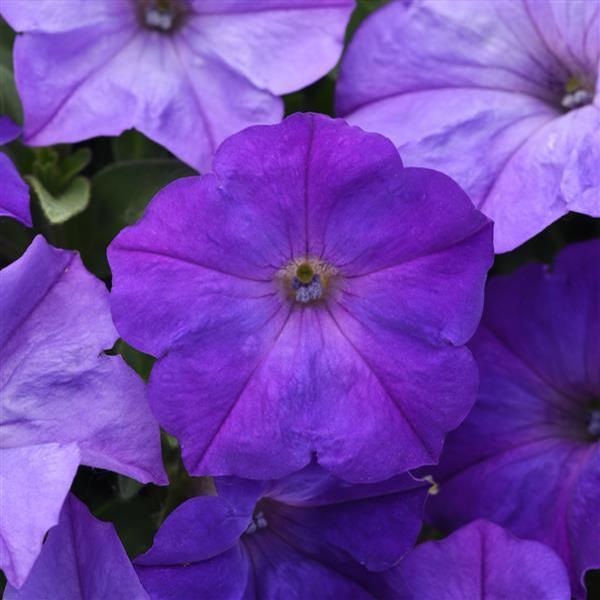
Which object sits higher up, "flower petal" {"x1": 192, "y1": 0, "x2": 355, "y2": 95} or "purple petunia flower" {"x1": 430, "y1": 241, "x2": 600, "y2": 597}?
"flower petal" {"x1": 192, "y1": 0, "x2": 355, "y2": 95}

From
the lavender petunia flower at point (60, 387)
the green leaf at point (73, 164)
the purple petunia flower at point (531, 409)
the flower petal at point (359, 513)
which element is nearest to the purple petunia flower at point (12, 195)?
the lavender petunia flower at point (60, 387)

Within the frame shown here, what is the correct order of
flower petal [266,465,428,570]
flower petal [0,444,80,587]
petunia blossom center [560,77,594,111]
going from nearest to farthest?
flower petal [0,444,80,587], flower petal [266,465,428,570], petunia blossom center [560,77,594,111]

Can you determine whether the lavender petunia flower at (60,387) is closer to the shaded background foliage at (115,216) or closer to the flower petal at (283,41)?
the shaded background foliage at (115,216)

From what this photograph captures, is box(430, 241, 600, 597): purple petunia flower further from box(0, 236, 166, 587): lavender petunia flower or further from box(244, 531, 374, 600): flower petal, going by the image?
box(0, 236, 166, 587): lavender petunia flower

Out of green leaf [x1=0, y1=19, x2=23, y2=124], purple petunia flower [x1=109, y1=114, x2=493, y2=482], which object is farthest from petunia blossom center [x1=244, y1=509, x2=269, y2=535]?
green leaf [x1=0, y1=19, x2=23, y2=124]

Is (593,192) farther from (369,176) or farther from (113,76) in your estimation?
(113,76)

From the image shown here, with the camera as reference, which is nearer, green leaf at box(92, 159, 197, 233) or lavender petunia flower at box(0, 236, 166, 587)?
lavender petunia flower at box(0, 236, 166, 587)
